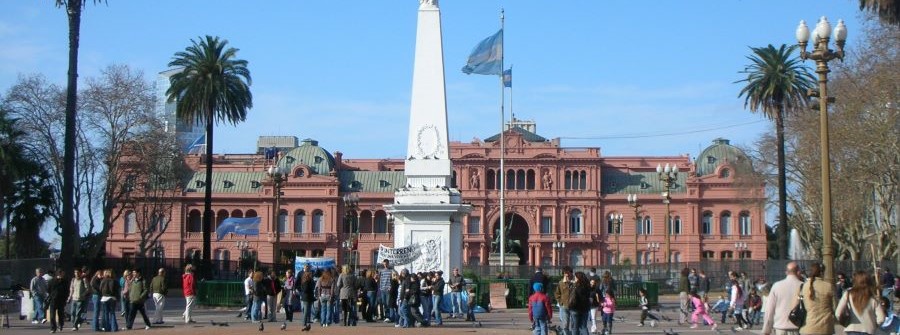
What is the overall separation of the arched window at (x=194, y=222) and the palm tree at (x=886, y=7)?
79.0 metres

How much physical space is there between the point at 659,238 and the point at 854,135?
57123 millimetres

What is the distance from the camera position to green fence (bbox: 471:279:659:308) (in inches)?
1426

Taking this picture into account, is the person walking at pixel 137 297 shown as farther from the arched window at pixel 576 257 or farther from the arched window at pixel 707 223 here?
the arched window at pixel 707 223

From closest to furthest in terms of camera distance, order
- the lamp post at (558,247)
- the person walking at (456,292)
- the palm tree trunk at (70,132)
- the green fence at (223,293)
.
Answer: the person walking at (456,292) → the palm tree trunk at (70,132) → the green fence at (223,293) → the lamp post at (558,247)

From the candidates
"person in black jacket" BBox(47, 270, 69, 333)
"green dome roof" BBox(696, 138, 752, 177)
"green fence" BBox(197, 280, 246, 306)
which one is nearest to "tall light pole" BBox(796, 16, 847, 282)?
"person in black jacket" BBox(47, 270, 69, 333)

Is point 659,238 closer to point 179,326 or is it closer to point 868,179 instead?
point 868,179

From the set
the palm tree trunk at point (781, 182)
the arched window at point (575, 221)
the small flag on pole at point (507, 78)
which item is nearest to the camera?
the palm tree trunk at point (781, 182)

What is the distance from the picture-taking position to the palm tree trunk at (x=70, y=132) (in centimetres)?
3666

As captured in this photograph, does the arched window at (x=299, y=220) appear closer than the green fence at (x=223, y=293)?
No

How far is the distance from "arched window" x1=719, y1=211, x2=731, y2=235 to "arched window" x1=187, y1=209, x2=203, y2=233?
45.0 meters

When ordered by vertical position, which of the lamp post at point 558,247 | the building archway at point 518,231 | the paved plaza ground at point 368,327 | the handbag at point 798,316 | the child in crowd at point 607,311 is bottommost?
the paved plaza ground at point 368,327

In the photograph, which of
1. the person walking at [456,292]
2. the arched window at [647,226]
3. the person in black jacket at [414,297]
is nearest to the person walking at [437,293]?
the person in black jacket at [414,297]

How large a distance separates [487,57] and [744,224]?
52313 millimetres

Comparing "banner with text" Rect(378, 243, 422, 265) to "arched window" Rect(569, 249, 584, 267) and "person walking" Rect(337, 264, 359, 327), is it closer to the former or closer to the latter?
"person walking" Rect(337, 264, 359, 327)
